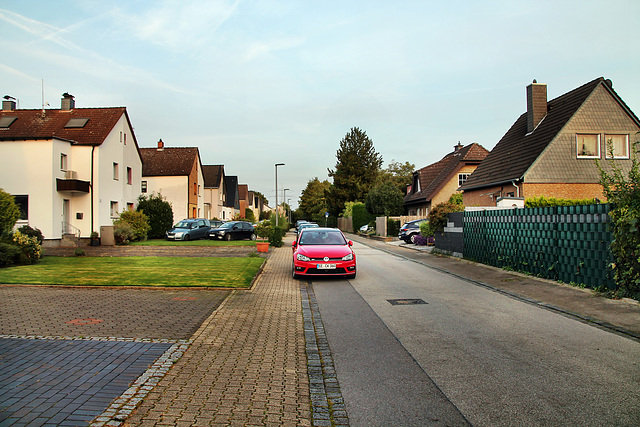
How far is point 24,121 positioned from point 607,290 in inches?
1285

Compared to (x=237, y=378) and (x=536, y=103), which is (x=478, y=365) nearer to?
(x=237, y=378)

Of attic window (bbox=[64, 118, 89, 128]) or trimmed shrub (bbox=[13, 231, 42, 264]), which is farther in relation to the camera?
attic window (bbox=[64, 118, 89, 128])

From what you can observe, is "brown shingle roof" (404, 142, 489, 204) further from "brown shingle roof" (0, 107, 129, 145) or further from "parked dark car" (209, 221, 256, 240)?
"brown shingle roof" (0, 107, 129, 145)

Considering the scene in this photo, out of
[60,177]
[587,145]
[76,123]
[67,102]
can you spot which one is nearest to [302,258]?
[60,177]

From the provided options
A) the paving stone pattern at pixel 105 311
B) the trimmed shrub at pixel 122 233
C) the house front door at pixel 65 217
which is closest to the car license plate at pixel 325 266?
the paving stone pattern at pixel 105 311

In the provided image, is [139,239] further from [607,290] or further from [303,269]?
[607,290]

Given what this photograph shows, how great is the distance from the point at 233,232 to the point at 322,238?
18.5 meters

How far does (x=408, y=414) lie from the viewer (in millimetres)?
3855

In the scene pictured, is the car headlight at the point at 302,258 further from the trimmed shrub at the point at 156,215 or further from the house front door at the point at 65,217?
the trimmed shrub at the point at 156,215

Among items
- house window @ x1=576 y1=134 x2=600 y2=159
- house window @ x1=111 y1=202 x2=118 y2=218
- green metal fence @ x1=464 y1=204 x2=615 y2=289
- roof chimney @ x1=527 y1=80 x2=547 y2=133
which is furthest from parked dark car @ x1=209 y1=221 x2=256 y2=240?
house window @ x1=576 y1=134 x2=600 y2=159

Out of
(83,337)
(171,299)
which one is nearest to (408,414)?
(83,337)

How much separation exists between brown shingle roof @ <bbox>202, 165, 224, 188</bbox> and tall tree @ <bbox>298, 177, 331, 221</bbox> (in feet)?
119

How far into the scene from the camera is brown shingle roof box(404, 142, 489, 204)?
131 ft

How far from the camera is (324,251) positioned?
13.1 m
